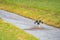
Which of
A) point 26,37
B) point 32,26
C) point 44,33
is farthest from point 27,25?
point 26,37

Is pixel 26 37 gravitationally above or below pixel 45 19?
above

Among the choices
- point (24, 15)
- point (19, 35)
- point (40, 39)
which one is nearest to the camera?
point (40, 39)

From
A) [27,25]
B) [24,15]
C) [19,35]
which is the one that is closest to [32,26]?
[27,25]

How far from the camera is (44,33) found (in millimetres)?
17406

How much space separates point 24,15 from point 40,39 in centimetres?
1152

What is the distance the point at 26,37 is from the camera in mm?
15977

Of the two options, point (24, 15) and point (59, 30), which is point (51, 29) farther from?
point (24, 15)

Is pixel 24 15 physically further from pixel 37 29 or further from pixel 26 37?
pixel 26 37

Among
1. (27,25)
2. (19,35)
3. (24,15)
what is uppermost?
(19,35)

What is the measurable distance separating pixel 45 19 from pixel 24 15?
3.82 m

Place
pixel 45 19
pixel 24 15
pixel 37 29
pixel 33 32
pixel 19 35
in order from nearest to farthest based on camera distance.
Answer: pixel 19 35 < pixel 33 32 < pixel 37 29 < pixel 45 19 < pixel 24 15

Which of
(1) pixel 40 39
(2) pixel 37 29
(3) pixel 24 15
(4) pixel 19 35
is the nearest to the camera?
(1) pixel 40 39

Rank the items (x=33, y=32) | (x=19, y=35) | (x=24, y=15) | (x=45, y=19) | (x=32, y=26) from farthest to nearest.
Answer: (x=24, y=15) < (x=45, y=19) < (x=32, y=26) < (x=33, y=32) < (x=19, y=35)

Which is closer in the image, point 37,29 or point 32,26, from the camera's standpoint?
point 37,29
